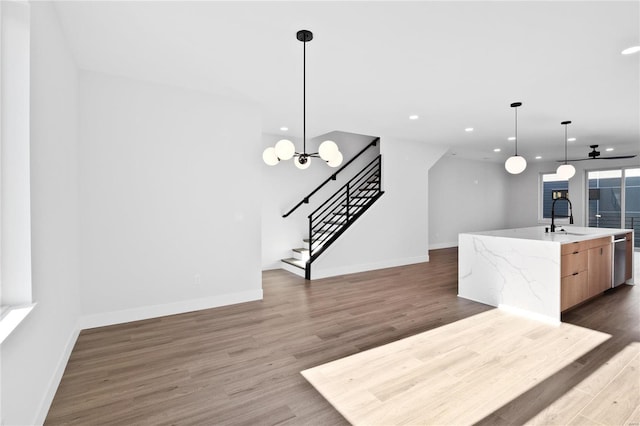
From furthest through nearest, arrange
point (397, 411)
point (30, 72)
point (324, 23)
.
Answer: point (324, 23) < point (397, 411) < point (30, 72)

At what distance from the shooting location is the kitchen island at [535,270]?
3600 mm

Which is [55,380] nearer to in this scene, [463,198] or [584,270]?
[584,270]

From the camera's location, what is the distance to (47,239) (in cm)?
222

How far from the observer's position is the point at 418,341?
3.11 m

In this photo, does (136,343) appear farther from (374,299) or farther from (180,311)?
(374,299)

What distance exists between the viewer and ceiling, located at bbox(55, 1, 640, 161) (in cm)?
242

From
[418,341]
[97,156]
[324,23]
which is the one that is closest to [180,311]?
[97,156]

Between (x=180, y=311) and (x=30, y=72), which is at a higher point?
(x=30, y=72)

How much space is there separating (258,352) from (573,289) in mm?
3728

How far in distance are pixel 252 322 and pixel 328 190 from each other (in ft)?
13.5

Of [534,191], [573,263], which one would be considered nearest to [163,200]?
[573,263]

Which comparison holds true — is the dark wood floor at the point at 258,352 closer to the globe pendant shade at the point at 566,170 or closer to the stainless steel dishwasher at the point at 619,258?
the stainless steel dishwasher at the point at 619,258

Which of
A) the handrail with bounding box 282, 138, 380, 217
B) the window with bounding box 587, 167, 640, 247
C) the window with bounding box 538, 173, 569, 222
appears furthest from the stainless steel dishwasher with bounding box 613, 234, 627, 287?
the window with bounding box 538, 173, 569, 222

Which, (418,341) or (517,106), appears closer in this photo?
(418,341)
